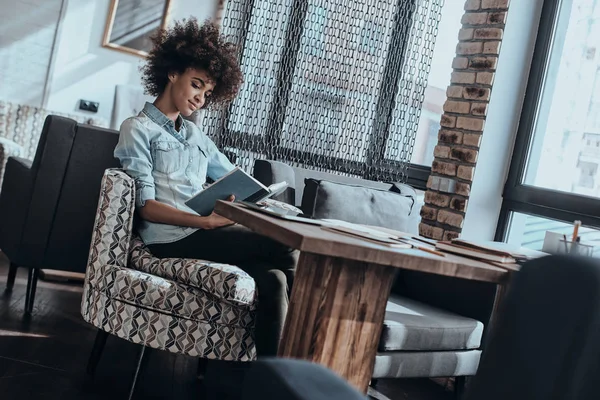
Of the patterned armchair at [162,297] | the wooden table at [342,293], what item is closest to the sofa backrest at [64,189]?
the patterned armchair at [162,297]

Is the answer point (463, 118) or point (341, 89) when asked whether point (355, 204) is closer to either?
point (463, 118)

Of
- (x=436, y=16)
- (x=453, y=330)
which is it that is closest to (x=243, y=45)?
(x=436, y=16)

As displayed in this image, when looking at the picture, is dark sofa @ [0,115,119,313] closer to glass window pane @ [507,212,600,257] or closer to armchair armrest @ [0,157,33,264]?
armchair armrest @ [0,157,33,264]

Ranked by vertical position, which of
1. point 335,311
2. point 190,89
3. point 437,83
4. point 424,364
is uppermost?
point 437,83

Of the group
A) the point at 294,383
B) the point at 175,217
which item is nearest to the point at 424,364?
the point at 175,217

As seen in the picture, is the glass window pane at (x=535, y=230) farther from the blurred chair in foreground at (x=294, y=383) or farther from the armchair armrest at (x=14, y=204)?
the blurred chair in foreground at (x=294, y=383)

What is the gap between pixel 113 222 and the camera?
2.43m

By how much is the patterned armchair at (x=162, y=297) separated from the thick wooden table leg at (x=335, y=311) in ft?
1.62

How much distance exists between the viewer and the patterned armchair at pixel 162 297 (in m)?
2.32

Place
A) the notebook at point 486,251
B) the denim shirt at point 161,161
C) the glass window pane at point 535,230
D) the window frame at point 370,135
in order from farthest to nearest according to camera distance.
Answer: the window frame at point 370,135, the glass window pane at point 535,230, the denim shirt at point 161,161, the notebook at point 486,251

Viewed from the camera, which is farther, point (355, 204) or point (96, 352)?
point (355, 204)

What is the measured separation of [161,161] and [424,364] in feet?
3.93

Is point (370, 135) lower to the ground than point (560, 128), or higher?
lower

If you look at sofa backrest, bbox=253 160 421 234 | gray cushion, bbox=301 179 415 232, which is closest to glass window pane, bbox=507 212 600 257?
sofa backrest, bbox=253 160 421 234
